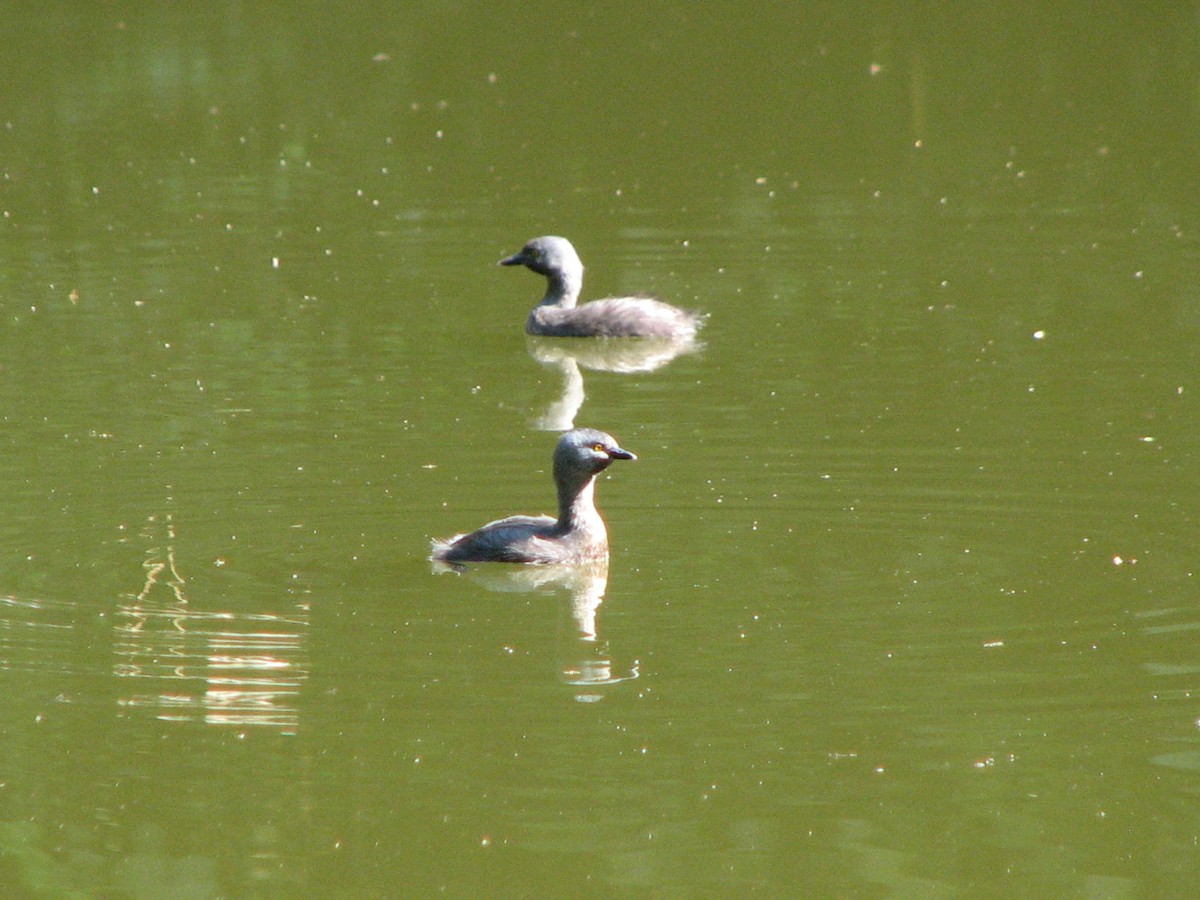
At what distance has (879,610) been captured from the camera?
802 centimetres

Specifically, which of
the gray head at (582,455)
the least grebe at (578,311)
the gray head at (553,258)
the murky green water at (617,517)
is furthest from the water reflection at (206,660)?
the gray head at (553,258)

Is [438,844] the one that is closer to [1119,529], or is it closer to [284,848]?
[284,848]

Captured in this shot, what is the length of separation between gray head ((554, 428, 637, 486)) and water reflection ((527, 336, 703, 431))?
113 inches

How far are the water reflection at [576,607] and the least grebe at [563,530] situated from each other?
5cm

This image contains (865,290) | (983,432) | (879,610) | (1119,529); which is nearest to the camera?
(879,610)

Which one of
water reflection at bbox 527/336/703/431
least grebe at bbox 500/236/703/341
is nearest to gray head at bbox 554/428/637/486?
water reflection at bbox 527/336/703/431

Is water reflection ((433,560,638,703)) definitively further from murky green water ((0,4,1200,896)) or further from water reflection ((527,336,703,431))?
water reflection ((527,336,703,431))

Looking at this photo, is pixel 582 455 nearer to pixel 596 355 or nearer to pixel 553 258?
pixel 596 355

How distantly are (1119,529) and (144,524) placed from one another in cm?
420

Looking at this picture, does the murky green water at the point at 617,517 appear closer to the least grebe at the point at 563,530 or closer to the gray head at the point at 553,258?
the least grebe at the point at 563,530

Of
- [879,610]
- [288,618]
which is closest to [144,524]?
[288,618]

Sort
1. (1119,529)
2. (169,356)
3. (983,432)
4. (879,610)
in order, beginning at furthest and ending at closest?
1. (169,356)
2. (983,432)
3. (1119,529)
4. (879,610)

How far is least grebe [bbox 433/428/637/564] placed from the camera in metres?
8.84

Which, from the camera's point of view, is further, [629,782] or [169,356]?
[169,356]
